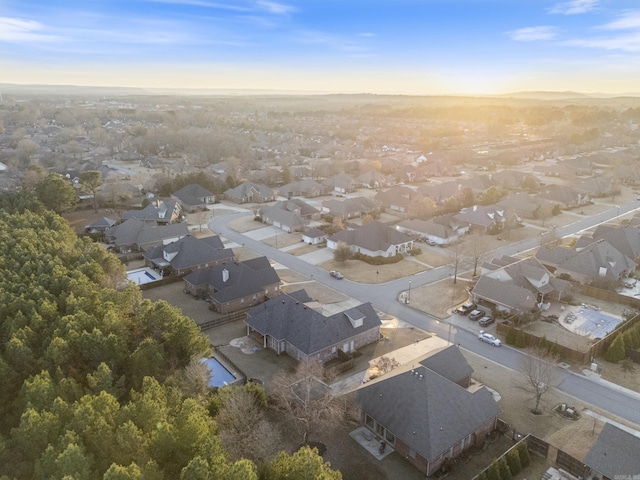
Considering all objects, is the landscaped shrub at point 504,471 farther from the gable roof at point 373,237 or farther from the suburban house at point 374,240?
the gable roof at point 373,237

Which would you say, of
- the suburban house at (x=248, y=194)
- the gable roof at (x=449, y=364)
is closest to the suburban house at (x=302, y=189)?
the suburban house at (x=248, y=194)

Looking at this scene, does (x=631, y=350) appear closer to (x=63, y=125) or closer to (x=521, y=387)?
(x=521, y=387)

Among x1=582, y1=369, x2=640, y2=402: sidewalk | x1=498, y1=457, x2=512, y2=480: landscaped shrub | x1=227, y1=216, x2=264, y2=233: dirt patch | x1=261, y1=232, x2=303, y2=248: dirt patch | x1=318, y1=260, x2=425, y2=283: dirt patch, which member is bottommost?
x1=582, y1=369, x2=640, y2=402: sidewalk

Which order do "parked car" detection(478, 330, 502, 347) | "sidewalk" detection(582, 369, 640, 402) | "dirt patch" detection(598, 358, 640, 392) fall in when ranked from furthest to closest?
"parked car" detection(478, 330, 502, 347), "dirt patch" detection(598, 358, 640, 392), "sidewalk" detection(582, 369, 640, 402)

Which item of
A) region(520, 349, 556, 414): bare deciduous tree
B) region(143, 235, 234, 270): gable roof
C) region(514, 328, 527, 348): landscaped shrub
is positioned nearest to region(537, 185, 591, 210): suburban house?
region(514, 328, 527, 348): landscaped shrub

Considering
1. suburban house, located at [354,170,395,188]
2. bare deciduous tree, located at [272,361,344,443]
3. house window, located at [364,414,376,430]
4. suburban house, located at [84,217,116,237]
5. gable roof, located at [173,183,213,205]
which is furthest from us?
suburban house, located at [354,170,395,188]

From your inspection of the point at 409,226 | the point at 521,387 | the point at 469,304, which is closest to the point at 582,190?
the point at 409,226

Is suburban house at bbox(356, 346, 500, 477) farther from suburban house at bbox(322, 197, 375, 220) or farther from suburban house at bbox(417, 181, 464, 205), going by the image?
suburban house at bbox(417, 181, 464, 205)
